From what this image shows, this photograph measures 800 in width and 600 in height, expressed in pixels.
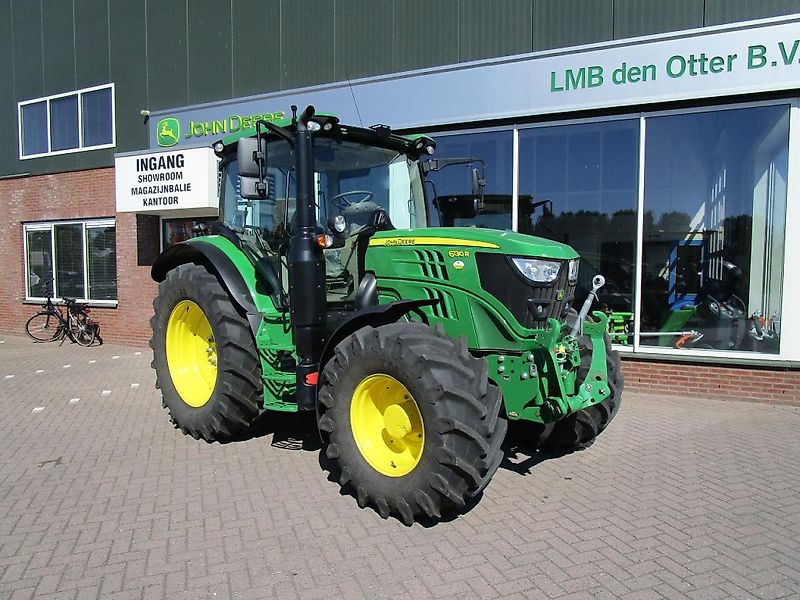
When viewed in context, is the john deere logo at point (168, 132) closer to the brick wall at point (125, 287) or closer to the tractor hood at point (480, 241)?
the brick wall at point (125, 287)

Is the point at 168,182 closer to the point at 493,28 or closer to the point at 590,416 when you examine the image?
the point at 493,28

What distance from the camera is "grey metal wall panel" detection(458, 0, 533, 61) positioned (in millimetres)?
8109

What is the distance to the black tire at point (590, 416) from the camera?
15.6ft

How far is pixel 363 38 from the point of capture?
30.2 ft

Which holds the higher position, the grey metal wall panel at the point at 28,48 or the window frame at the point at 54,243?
the grey metal wall panel at the point at 28,48

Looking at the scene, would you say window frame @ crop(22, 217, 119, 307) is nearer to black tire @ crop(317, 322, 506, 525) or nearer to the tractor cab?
the tractor cab

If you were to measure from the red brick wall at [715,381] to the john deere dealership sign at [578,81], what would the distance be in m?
3.37

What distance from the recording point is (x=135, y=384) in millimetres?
8281

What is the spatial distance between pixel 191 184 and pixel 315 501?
7653 millimetres

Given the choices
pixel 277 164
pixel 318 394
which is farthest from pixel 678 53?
pixel 318 394

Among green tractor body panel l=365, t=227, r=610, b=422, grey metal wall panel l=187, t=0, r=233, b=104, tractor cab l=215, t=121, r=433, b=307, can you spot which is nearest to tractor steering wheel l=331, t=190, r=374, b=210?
tractor cab l=215, t=121, r=433, b=307

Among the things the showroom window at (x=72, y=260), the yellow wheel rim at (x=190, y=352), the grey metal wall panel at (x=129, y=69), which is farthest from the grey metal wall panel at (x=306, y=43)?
the yellow wheel rim at (x=190, y=352)

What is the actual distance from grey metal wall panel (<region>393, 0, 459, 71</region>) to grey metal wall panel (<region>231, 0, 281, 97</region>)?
2322mm

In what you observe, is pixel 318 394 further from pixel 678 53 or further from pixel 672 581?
pixel 678 53
